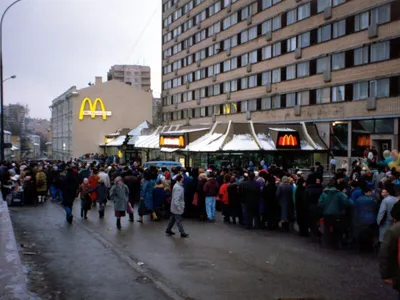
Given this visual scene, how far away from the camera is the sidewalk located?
24.9 feet

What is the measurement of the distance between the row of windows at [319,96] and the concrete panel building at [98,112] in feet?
53.4

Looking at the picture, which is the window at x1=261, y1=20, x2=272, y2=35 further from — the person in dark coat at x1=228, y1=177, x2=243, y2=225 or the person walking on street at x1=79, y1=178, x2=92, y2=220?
the person walking on street at x1=79, y1=178, x2=92, y2=220

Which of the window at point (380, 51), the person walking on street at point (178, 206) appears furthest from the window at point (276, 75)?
the person walking on street at point (178, 206)

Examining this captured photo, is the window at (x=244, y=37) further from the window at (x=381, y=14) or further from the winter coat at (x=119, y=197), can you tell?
the winter coat at (x=119, y=197)

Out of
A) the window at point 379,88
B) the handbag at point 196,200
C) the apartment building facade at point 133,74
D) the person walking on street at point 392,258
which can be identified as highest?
the apartment building facade at point 133,74

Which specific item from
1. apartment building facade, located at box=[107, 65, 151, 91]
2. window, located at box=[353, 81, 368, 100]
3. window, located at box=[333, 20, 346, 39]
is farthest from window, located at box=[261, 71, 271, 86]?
Result: apartment building facade, located at box=[107, 65, 151, 91]

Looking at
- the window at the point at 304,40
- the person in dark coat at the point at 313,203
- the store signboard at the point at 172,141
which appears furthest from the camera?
the window at the point at 304,40

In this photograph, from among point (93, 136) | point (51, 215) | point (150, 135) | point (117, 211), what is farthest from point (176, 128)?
point (93, 136)

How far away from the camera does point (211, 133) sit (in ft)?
94.8

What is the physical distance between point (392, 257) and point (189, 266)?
510 cm

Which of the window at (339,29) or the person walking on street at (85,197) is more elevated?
the window at (339,29)

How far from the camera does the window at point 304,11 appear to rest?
40406 mm

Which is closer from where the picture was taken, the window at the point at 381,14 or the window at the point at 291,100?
the window at the point at 381,14

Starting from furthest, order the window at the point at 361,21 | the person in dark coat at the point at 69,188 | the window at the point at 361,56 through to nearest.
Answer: the window at the point at 361,56 < the window at the point at 361,21 < the person in dark coat at the point at 69,188
